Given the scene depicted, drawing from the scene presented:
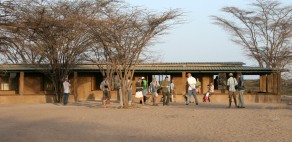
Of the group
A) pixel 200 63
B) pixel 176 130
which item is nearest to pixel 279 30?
pixel 200 63

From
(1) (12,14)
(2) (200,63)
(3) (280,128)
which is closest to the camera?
(3) (280,128)

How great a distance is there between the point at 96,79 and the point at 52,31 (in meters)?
14.5

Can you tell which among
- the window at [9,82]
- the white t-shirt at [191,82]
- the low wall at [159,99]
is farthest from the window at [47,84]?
the white t-shirt at [191,82]

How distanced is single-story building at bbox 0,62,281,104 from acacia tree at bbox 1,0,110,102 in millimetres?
2323

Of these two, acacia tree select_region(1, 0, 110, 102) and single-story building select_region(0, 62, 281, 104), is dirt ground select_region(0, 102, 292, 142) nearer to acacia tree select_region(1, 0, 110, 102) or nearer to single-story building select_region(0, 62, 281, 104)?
acacia tree select_region(1, 0, 110, 102)

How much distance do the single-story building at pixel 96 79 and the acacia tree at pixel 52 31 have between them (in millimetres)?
2323

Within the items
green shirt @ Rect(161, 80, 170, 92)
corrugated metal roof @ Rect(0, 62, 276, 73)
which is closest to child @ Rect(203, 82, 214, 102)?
corrugated metal roof @ Rect(0, 62, 276, 73)

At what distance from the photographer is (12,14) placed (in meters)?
18.8

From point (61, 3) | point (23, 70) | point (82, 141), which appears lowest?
point (82, 141)

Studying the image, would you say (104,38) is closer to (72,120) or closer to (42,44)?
(42,44)

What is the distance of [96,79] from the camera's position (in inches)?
1463

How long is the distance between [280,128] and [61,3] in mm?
18081

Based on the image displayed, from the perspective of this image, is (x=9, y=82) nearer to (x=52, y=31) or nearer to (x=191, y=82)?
(x=52, y=31)

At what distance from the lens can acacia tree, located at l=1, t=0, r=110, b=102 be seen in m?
19.1
